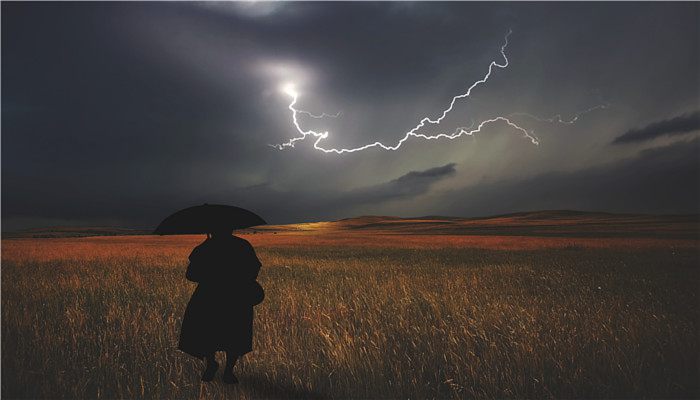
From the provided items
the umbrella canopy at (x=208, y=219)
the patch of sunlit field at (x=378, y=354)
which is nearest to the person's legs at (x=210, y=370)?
the patch of sunlit field at (x=378, y=354)

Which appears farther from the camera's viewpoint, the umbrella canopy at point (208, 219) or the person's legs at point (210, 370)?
the person's legs at point (210, 370)

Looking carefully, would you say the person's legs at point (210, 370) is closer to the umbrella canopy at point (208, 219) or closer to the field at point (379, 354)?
the field at point (379, 354)

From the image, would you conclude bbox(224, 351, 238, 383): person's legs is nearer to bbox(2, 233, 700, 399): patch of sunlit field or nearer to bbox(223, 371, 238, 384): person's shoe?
bbox(223, 371, 238, 384): person's shoe

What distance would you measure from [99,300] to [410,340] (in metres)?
7.33

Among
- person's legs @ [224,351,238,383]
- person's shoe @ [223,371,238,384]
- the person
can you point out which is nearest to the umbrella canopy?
the person

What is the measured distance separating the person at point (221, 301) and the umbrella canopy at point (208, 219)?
0.37ft

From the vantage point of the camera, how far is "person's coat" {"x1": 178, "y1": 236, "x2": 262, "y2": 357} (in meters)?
3.96

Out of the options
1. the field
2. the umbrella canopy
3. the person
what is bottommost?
the field

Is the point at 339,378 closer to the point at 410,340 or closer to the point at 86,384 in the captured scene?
the point at 410,340

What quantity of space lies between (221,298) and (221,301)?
0.03 meters

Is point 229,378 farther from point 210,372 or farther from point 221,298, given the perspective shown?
point 221,298

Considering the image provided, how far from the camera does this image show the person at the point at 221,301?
396 cm

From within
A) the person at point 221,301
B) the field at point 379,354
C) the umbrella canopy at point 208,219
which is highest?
the umbrella canopy at point 208,219

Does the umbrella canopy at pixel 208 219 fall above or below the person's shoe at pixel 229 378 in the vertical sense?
above
